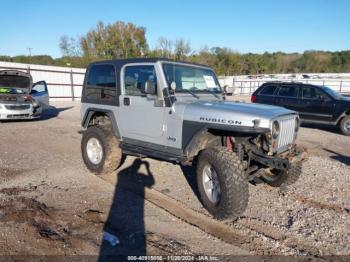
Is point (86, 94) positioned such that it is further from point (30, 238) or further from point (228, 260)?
point (228, 260)

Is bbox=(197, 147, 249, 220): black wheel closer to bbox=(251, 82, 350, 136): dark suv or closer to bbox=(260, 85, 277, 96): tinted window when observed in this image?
bbox=(251, 82, 350, 136): dark suv

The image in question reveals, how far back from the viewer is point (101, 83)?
19.3 feet

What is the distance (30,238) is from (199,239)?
195 centimetres

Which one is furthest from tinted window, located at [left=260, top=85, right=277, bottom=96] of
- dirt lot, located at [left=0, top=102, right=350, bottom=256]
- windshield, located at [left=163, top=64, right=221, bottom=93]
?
windshield, located at [left=163, top=64, right=221, bottom=93]

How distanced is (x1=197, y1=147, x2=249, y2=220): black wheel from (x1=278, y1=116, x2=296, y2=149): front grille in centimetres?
73

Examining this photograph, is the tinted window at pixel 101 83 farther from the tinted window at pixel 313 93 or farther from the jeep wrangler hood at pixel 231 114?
the tinted window at pixel 313 93

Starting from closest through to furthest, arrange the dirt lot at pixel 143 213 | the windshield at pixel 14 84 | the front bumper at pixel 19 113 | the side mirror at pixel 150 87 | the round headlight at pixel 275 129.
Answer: the dirt lot at pixel 143 213
the round headlight at pixel 275 129
the side mirror at pixel 150 87
the front bumper at pixel 19 113
the windshield at pixel 14 84

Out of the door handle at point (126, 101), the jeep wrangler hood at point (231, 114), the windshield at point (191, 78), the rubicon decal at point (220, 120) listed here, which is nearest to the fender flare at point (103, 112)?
the door handle at point (126, 101)

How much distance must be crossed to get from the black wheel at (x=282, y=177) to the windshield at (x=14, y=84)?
35.7 feet

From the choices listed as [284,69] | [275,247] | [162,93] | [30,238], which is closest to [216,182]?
[275,247]

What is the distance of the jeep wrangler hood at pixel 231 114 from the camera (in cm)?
389

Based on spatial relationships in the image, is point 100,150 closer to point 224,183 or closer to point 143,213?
point 143,213

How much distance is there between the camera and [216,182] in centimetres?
420

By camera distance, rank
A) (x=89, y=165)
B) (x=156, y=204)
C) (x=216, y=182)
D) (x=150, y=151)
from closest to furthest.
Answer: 1. (x=216, y=182)
2. (x=156, y=204)
3. (x=150, y=151)
4. (x=89, y=165)
